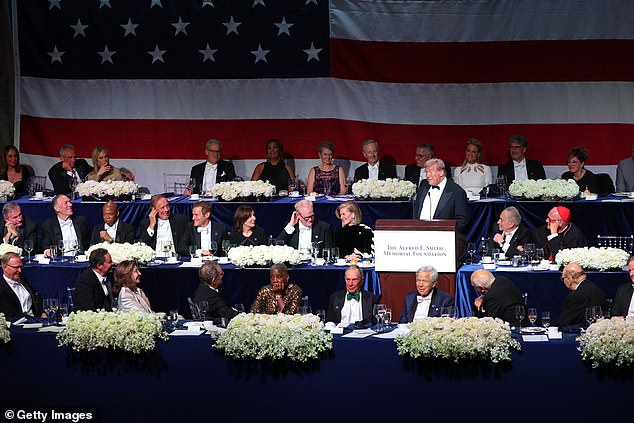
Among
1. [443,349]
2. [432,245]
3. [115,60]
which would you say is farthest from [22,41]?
[443,349]

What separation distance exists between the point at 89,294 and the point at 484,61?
6.26 m

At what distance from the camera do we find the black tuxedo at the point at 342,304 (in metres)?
9.45

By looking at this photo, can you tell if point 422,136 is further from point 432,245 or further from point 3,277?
point 3,277

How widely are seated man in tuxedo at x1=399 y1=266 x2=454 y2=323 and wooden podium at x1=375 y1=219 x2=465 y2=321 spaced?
248mm

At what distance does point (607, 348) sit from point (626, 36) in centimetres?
706

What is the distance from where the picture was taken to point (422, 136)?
46.2 feet

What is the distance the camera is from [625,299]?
923cm

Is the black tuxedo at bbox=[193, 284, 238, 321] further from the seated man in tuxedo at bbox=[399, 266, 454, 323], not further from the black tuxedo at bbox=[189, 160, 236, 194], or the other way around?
the black tuxedo at bbox=[189, 160, 236, 194]

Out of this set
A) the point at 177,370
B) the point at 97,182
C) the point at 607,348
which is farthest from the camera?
the point at 97,182

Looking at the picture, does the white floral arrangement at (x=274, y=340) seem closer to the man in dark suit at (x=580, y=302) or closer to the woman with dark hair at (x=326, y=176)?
the man in dark suit at (x=580, y=302)

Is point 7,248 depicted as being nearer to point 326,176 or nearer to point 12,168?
point 12,168

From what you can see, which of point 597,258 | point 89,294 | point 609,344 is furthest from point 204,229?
point 609,344

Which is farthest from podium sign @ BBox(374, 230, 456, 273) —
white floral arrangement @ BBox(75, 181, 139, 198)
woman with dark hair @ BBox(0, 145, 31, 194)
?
woman with dark hair @ BBox(0, 145, 31, 194)

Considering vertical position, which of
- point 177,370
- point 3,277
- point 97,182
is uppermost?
point 97,182
